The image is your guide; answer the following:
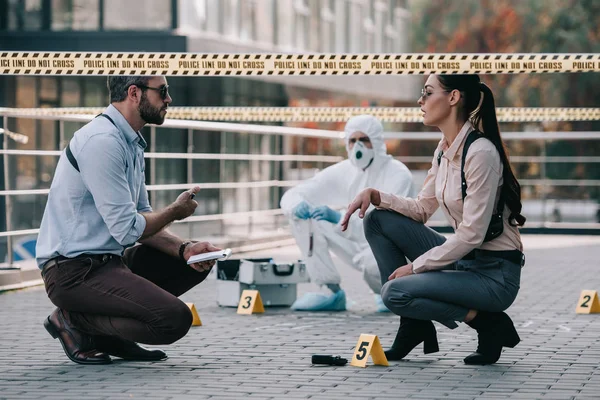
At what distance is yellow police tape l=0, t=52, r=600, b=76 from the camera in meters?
8.33

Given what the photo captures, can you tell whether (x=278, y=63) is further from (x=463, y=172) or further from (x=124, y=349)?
(x=124, y=349)

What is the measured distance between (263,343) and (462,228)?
1.80 m

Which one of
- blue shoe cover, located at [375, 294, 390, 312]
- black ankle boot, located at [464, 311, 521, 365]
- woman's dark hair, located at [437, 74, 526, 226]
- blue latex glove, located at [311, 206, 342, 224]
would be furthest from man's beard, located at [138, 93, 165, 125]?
blue shoe cover, located at [375, 294, 390, 312]

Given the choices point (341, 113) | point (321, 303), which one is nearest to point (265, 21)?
point (341, 113)

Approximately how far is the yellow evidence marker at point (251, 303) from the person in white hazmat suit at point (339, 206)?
0.32 meters

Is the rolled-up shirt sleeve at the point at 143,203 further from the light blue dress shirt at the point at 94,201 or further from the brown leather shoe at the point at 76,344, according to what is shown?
the brown leather shoe at the point at 76,344

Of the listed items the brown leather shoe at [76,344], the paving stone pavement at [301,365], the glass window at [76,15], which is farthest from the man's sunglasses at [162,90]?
the glass window at [76,15]

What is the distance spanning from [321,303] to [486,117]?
3370 mm

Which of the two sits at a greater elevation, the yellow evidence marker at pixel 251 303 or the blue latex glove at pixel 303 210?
the blue latex glove at pixel 303 210

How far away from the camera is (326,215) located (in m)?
9.70

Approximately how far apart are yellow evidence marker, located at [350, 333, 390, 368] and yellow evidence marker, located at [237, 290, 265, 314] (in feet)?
9.23

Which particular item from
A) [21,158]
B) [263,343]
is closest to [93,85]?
[21,158]

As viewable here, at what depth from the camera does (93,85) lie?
993 inches

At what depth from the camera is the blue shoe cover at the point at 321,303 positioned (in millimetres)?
9852
